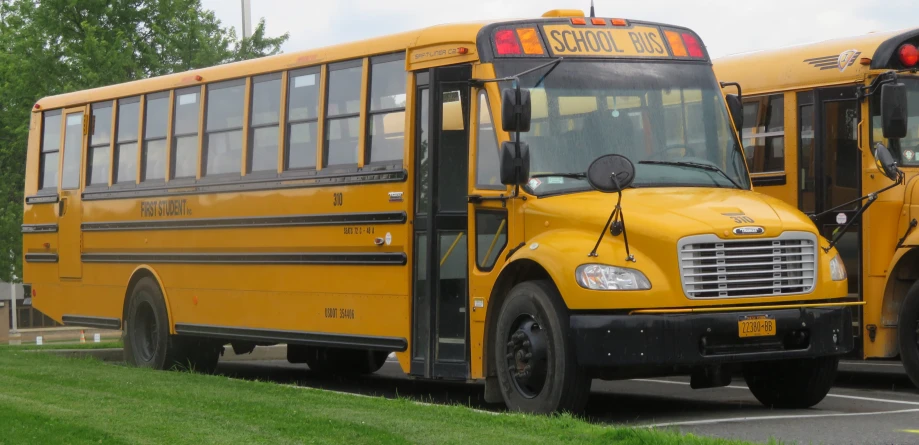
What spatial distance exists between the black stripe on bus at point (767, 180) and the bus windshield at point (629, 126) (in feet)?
7.09

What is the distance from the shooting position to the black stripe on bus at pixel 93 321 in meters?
16.5

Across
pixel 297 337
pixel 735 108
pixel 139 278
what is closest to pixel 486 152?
pixel 735 108

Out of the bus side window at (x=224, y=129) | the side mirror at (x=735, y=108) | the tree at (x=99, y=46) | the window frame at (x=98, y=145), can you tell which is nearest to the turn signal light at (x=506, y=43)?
the side mirror at (x=735, y=108)

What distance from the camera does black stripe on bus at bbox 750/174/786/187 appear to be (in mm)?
13368

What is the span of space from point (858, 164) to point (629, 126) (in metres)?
2.76

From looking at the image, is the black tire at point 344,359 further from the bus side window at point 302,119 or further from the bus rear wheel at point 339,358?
the bus side window at point 302,119

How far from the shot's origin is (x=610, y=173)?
33.5ft

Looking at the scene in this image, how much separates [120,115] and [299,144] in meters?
3.94

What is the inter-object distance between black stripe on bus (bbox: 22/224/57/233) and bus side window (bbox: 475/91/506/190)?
794 centimetres

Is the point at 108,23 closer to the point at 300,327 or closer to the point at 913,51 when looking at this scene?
the point at 300,327

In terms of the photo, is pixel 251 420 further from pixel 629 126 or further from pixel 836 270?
pixel 836 270

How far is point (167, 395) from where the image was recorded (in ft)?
36.9

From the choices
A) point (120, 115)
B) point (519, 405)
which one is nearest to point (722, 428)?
point (519, 405)

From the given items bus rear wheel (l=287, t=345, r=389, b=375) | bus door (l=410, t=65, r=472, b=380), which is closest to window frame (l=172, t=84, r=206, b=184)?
bus rear wheel (l=287, t=345, r=389, b=375)
